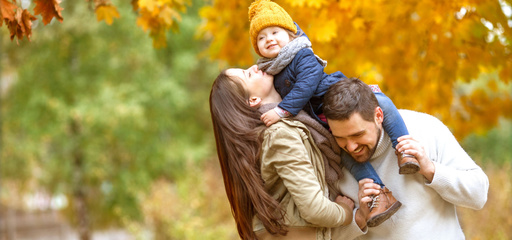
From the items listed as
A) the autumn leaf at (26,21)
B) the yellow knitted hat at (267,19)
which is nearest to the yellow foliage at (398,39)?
the yellow knitted hat at (267,19)

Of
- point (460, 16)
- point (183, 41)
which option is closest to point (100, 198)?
point (183, 41)

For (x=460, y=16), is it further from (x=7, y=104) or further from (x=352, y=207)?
(x=7, y=104)

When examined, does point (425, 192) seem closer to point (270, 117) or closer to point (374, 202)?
point (374, 202)

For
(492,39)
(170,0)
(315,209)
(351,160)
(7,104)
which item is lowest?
(315,209)

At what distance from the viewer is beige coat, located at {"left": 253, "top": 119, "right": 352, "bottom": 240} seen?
2432 millimetres

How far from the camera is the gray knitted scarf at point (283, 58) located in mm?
2689

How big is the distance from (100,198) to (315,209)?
32.2 feet

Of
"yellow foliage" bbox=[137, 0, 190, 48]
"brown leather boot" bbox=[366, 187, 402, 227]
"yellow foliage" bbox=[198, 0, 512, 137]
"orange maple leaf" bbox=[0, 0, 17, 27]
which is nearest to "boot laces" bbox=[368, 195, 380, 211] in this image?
"brown leather boot" bbox=[366, 187, 402, 227]

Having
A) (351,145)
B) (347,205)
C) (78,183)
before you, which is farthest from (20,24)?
(78,183)

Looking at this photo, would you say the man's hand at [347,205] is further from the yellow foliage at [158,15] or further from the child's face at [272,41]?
the yellow foliage at [158,15]

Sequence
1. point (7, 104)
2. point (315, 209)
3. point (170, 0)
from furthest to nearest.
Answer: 1. point (7, 104)
2. point (170, 0)
3. point (315, 209)

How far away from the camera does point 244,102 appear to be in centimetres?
270

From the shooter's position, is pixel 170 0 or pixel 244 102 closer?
pixel 244 102

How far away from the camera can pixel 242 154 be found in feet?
8.56
